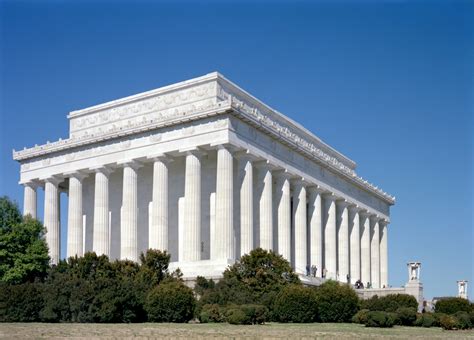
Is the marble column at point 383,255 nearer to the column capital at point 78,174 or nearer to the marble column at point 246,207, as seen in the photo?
the marble column at point 246,207

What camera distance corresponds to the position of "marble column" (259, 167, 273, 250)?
221ft

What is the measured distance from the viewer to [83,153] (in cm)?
7325

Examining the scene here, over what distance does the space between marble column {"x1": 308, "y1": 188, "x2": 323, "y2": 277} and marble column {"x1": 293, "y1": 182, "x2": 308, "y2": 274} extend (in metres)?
3.20

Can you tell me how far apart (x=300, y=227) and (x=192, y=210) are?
14.9 meters

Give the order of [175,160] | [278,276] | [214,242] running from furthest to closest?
[175,160] < [214,242] < [278,276]

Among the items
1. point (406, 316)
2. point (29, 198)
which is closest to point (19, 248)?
point (29, 198)

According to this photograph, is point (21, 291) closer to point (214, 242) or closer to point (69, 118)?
point (214, 242)

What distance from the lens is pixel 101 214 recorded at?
70750 millimetres

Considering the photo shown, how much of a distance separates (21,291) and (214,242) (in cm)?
2261

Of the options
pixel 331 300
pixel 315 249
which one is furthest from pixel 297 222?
pixel 331 300

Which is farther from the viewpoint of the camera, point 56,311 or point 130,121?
point 130,121

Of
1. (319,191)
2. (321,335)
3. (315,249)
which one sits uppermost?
(319,191)

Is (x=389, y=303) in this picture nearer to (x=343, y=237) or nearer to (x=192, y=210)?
(x=192, y=210)

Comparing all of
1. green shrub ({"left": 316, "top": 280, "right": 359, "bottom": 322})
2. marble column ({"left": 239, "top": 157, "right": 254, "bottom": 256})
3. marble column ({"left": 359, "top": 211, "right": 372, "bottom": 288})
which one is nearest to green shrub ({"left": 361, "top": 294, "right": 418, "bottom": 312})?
green shrub ({"left": 316, "top": 280, "right": 359, "bottom": 322})
